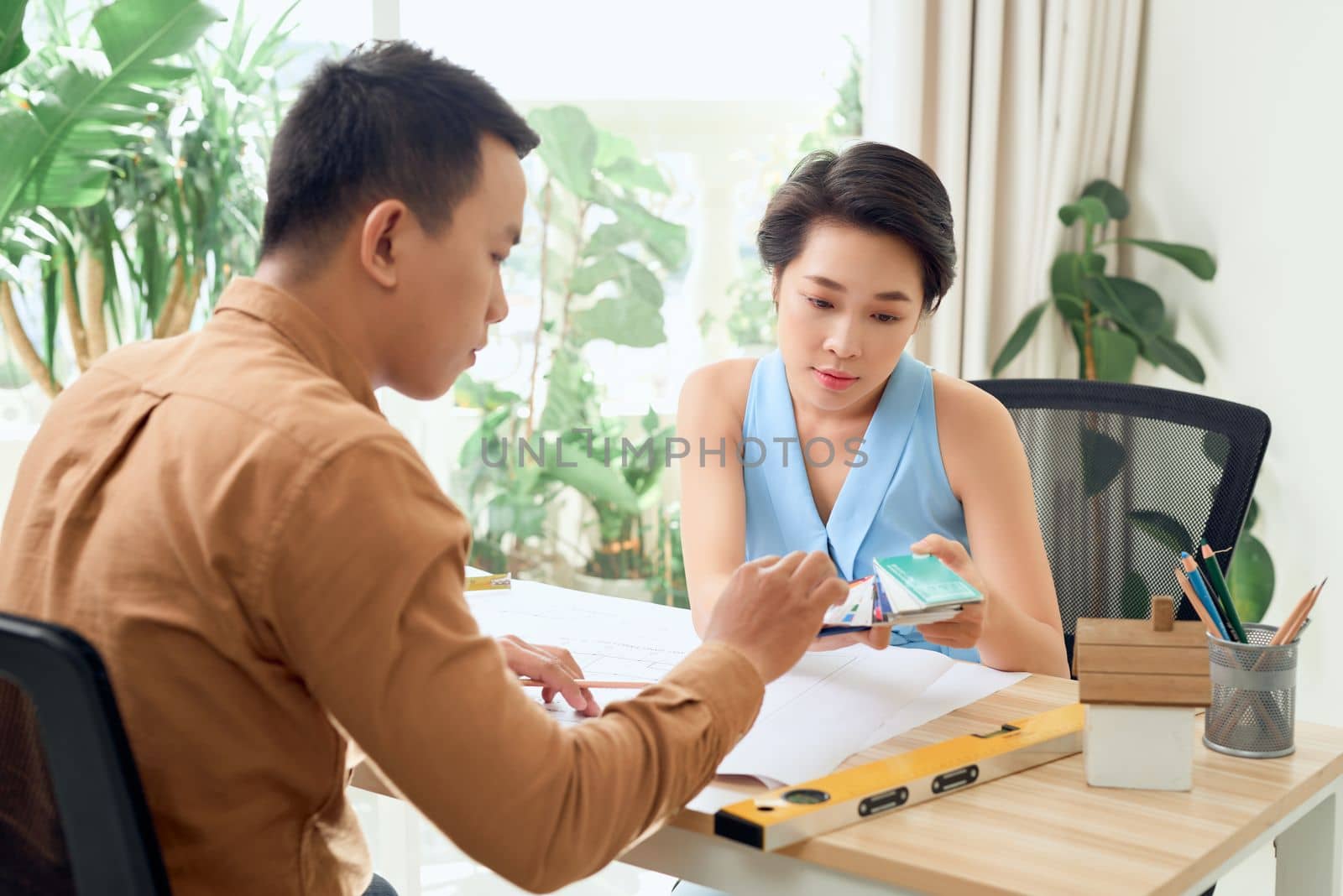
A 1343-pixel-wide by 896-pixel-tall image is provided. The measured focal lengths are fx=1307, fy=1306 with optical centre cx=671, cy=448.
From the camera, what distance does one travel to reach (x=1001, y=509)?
1.68 meters

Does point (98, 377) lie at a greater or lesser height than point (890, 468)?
greater

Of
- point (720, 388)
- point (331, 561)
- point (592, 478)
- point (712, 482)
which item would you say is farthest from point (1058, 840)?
point (592, 478)

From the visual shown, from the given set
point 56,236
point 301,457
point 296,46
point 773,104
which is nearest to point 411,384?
point 301,457

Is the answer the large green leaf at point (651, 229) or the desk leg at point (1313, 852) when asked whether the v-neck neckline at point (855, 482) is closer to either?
the desk leg at point (1313, 852)

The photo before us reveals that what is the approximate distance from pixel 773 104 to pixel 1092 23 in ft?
2.65

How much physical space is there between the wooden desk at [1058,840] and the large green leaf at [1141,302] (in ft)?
6.36

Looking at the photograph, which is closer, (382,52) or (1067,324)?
(382,52)

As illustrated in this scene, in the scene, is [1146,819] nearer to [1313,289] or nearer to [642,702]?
[642,702]

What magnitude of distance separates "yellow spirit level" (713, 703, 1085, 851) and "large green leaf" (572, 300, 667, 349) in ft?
7.07

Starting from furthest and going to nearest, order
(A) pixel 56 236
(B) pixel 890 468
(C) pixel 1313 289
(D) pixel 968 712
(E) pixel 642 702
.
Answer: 1. (C) pixel 1313 289
2. (A) pixel 56 236
3. (B) pixel 890 468
4. (D) pixel 968 712
5. (E) pixel 642 702

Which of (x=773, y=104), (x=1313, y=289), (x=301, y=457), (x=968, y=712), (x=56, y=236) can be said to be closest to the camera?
(x=301, y=457)

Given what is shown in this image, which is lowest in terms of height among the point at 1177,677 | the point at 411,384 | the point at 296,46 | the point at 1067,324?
the point at 1067,324

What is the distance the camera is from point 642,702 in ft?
3.10

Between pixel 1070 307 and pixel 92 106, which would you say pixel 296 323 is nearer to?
pixel 92 106
